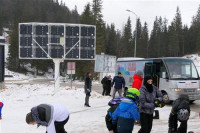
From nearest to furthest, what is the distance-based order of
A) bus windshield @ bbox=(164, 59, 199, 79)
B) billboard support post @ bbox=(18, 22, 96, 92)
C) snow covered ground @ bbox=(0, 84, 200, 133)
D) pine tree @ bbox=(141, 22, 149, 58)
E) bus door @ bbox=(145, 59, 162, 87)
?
snow covered ground @ bbox=(0, 84, 200, 133)
bus windshield @ bbox=(164, 59, 199, 79)
bus door @ bbox=(145, 59, 162, 87)
billboard support post @ bbox=(18, 22, 96, 92)
pine tree @ bbox=(141, 22, 149, 58)

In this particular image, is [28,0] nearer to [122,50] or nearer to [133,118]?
[122,50]

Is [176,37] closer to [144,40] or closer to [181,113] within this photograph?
[144,40]

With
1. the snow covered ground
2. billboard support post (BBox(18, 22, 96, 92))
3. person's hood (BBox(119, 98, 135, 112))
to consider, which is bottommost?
the snow covered ground

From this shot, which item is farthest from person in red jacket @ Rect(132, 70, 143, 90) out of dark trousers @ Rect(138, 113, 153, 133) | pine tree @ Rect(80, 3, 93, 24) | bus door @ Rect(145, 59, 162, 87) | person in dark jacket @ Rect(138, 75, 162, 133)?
pine tree @ Rect(80, 3, 93, 24)

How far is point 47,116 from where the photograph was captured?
15.1 ft

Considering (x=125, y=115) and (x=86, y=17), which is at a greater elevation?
(x=86, y=17)

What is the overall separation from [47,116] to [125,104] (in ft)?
4.99

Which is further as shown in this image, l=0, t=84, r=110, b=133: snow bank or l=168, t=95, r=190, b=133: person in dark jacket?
l=0, t=84, r=110, b=133: snow bank

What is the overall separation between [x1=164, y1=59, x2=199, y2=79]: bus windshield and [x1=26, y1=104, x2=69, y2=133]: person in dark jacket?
11.5 meters

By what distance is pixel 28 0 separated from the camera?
139375 millimetres

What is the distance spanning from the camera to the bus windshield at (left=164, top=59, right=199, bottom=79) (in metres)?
15.6

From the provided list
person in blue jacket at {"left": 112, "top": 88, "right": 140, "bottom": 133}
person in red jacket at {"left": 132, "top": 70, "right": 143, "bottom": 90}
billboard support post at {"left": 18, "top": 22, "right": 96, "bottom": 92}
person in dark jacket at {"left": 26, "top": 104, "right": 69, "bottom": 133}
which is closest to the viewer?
person in dark jacket at {"left": 26, "top": 104, "right": 69, "bottom": 133}

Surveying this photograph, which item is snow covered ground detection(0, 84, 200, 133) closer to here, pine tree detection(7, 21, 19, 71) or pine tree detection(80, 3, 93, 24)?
pine tree detection(80, 3, 93, 24)

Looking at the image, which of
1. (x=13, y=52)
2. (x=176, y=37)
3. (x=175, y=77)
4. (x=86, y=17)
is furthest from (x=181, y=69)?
(x=176, y=37)
